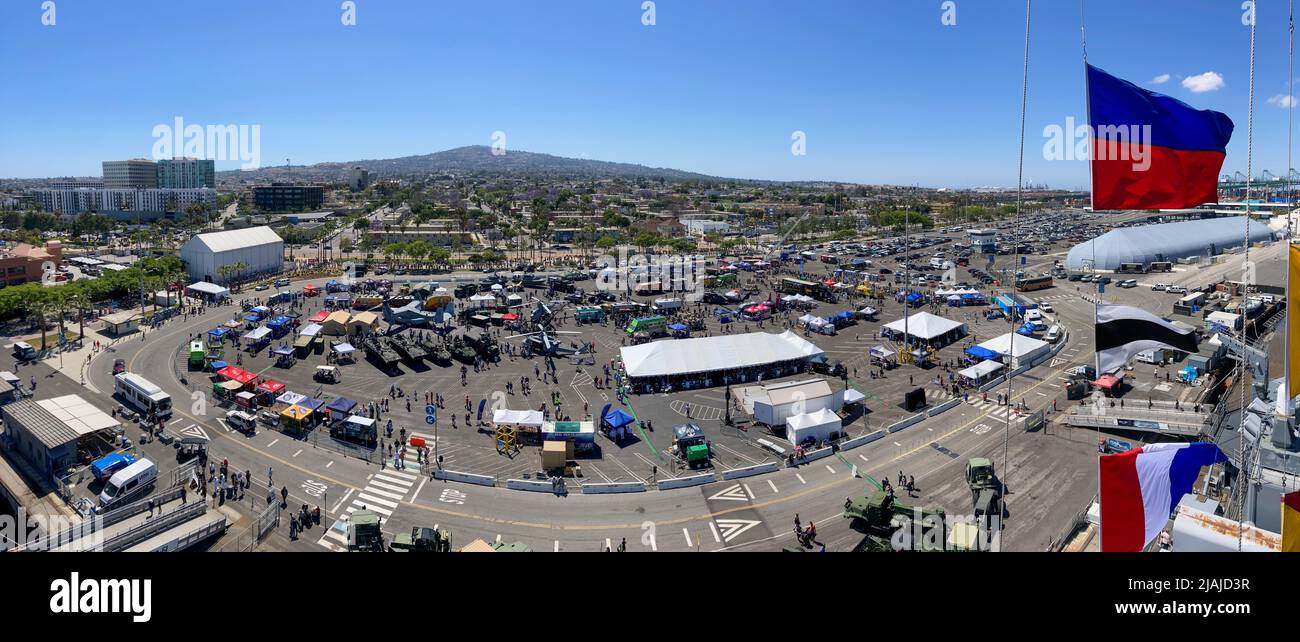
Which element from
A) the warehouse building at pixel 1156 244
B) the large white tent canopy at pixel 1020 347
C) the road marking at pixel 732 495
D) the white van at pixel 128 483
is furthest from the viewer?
the warehouse building at pixel 1156 244

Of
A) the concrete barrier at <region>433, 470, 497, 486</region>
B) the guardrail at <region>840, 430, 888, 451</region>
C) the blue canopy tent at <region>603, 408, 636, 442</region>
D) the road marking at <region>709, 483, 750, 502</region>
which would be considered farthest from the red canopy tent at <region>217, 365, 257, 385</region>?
the guardrail at <region>840, 430, 888, 451</region>

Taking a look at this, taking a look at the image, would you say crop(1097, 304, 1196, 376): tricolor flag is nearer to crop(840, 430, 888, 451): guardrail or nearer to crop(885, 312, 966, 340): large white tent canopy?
crop(840, 430, 888, 451): guardrail

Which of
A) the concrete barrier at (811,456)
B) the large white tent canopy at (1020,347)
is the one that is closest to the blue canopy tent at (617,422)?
the concrete barrier at (811,456)

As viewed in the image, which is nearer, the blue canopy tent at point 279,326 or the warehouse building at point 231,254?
the blue canopy tent at point 279,326

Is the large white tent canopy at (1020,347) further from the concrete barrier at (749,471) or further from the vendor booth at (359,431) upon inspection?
the vendor booth at (359,431)

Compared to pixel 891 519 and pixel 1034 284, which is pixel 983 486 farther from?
pixel 1034 284

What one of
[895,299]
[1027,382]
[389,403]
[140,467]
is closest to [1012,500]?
[1027,382]
